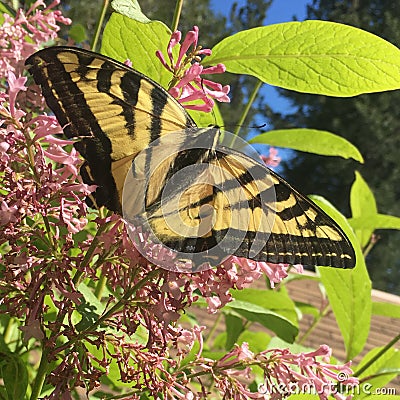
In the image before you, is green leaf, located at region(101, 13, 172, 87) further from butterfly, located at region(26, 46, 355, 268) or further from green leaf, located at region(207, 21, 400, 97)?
butterfly, located at region(26, 46, 355, 268)

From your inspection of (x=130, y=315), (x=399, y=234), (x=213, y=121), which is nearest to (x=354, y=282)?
(x=213, y=121)

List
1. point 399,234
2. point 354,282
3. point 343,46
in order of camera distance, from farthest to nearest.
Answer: point 399,234, point 354,282, point 343,46

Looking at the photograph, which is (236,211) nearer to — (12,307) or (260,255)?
(260,255)

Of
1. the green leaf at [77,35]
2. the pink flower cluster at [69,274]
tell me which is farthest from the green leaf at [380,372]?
the green leaf at [77,35]

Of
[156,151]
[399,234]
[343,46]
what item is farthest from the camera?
[399,234]

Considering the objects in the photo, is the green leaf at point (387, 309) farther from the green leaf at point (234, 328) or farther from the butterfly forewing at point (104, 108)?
the butterfly forewing at point (104, 108)

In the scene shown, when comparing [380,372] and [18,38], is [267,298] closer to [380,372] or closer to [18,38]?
[380,372]

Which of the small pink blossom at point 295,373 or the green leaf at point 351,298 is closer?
the small pink blossom at point 295,373

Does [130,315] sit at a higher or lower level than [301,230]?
lower
